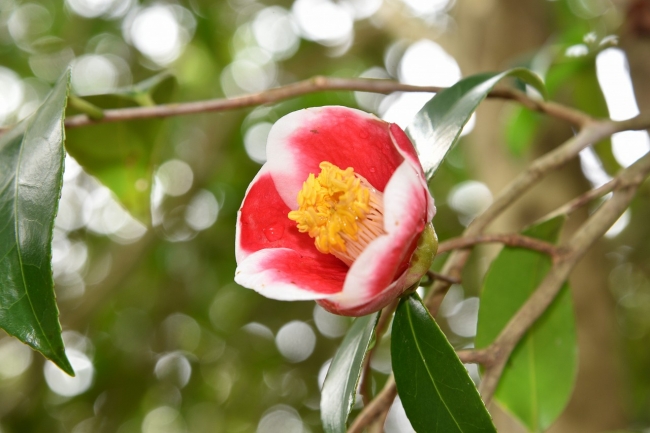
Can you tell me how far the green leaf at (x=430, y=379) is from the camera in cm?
56

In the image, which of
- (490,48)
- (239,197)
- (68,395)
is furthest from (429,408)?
(68,395)

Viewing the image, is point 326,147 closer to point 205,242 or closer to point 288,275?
point 288,275

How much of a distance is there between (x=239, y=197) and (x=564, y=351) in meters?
1.97

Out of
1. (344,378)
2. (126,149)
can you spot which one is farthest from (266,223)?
(126,149)

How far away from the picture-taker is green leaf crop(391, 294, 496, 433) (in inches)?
21.9

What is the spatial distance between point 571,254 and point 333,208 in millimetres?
315

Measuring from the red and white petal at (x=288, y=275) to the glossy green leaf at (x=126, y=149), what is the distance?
499 millimetres

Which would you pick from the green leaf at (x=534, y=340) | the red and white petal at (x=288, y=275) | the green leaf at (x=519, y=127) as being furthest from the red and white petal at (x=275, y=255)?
the green leaf at (x=519, y=127)

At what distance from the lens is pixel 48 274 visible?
0.54 metres

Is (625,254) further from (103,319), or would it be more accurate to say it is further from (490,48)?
(103,319)

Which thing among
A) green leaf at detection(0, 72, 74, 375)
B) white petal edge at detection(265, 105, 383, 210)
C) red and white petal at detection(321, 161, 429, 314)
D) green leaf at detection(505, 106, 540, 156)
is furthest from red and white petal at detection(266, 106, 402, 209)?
green leaf at detection(505, 106, 540, 156)

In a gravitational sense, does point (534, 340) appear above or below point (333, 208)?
below

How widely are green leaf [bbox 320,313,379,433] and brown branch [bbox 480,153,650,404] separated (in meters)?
0.15

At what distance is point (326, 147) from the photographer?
658 mm
